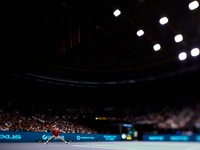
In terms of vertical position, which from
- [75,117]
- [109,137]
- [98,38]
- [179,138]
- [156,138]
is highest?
[98,38]

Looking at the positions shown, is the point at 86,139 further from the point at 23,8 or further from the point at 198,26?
the point at 198,26

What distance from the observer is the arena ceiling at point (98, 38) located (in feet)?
49.9

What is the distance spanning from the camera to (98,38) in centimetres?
2036

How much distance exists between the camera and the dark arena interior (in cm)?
1536

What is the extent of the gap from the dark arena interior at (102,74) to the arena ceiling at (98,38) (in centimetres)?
10

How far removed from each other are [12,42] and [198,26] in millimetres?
19620

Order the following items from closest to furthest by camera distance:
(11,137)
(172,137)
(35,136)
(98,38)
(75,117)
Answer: (11,137) → (35,136) → (98,38) → (172,137) → (75,117)

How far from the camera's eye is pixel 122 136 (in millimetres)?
27312

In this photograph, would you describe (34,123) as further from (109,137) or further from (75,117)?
(109,137)

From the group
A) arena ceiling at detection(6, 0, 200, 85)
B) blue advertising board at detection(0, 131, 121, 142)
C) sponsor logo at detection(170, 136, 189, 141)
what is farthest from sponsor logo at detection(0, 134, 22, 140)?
sponsor logo at detection(170, 136, 189, 141)

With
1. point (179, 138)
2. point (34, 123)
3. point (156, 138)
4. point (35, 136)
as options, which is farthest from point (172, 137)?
point (34, 123)

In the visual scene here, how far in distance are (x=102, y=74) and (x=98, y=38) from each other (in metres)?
13.9

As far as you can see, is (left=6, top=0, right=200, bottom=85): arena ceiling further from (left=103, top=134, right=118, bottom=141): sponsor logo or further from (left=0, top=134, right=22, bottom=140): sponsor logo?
(left=103, top=134, right=118, bottom=141): sponsor logo

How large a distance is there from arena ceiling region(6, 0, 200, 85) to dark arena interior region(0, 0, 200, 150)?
10cm
